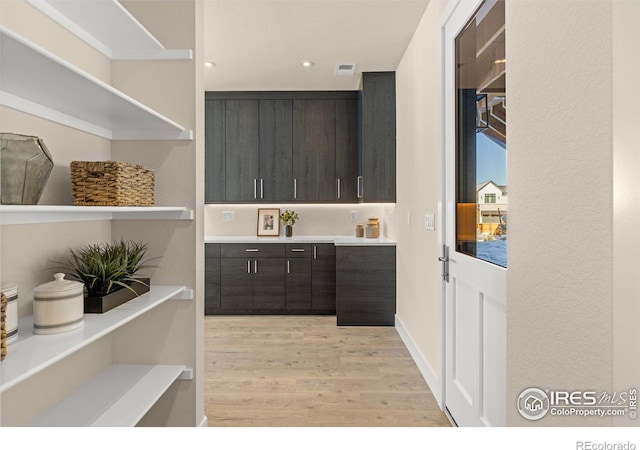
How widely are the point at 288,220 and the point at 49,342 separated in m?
3.90

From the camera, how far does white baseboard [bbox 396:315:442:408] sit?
2.49m

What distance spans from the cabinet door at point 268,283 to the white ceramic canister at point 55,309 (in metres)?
3.25

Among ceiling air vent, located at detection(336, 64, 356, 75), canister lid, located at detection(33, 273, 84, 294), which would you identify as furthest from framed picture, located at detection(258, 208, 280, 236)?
canister lid, located at detection(33, 273, 84, 294)

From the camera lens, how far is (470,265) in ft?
6.59

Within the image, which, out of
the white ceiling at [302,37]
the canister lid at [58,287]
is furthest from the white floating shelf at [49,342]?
the white ceiling at [302,37]

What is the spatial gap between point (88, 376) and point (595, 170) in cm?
208

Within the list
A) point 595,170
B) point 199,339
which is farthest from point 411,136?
point 595,170

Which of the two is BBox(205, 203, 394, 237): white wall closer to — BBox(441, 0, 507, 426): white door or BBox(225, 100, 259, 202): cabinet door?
BBox(225, 100, 259, 202): cabinet door

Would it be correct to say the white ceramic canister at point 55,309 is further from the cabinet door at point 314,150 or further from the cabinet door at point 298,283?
the cabinet door at point 314,150

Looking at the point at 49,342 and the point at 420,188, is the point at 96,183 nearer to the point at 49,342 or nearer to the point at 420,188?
the point at 49,342

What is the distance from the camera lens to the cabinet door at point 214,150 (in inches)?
194

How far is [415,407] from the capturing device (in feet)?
7.98

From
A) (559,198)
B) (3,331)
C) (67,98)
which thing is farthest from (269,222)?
(559,198)
